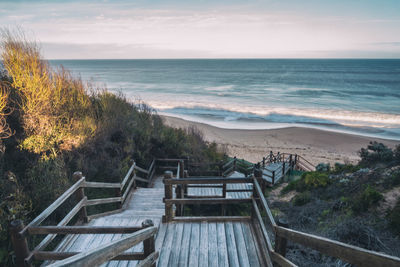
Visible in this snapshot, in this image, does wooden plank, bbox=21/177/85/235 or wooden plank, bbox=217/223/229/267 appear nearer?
wooden plank, bbox=21/177/85/235

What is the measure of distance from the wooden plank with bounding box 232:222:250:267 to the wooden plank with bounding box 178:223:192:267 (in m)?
0.85

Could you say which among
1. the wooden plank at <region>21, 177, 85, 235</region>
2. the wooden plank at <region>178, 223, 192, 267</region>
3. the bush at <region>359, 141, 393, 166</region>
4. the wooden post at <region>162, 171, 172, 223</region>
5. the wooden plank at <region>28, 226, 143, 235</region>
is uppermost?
the wooden plank at <region>28, 226, 143, 235</region>

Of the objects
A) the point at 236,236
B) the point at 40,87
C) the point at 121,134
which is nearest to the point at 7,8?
the point at 40,87

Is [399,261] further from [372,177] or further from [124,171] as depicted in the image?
[372,177]

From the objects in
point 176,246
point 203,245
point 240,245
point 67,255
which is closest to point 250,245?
point 240,245

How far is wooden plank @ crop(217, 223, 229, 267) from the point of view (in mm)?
3895

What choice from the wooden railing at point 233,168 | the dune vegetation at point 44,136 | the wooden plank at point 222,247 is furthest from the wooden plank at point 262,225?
the wooden railing at point 233,168

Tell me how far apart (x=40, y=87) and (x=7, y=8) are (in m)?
4.80

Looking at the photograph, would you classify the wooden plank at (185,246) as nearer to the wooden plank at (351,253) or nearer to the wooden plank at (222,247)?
the wooden plank at (222,247)

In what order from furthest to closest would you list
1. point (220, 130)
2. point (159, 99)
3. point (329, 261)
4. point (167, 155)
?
point (159, 99), point (220, 130), point (167, 155), point (329, 261)

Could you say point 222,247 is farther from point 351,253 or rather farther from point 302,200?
point 302,200

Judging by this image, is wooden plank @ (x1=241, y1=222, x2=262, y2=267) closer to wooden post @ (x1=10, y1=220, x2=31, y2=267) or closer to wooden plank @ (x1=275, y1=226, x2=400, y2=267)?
wooden plank @ (x1=275, y1=226, x2=400, y2=267)

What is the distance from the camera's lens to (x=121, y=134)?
1105cm

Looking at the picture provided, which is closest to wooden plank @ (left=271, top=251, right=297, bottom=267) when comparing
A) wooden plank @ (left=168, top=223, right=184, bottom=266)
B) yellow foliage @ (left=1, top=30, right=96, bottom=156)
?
wooden plank @ (left=168, top=223, right=184, bottom=266)
